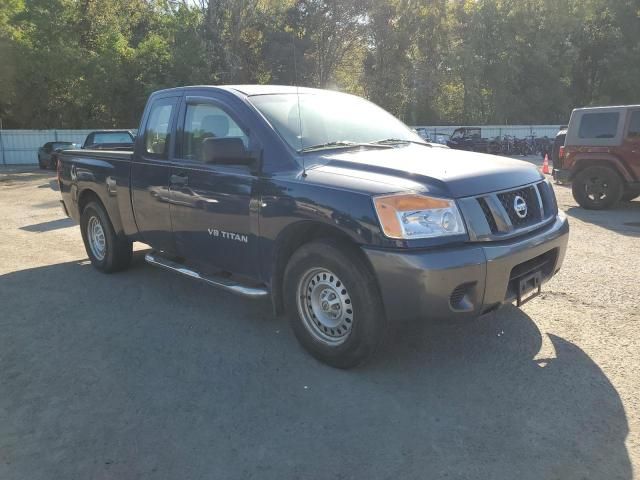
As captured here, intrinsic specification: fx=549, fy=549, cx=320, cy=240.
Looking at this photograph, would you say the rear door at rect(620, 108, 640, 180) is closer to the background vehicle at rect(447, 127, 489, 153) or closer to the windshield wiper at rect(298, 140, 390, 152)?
the windshield wiper at rect(298, 140, 390, 152)

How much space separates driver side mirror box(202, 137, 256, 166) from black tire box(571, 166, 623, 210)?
8.59 metres

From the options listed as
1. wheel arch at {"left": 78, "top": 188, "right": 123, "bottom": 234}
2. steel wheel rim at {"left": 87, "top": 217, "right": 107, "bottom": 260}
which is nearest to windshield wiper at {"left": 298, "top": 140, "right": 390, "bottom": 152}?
wheel arch at {"left": 78, "top": 188, "right": 123, "bottom": 234}

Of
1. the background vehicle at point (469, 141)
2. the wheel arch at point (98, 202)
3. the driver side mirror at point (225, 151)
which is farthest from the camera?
the background vehicle at point (469, 141)

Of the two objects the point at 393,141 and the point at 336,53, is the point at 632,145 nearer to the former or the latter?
the point at 393,141

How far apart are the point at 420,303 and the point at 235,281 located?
5.79 ft

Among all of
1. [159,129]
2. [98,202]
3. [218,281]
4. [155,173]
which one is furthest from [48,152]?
[218,281]

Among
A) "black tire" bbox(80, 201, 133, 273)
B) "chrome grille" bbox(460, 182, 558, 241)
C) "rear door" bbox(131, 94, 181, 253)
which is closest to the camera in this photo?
"chrome grille" bbox(460, 182, 558, 241)

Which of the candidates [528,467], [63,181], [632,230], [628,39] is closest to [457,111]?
[628,39]

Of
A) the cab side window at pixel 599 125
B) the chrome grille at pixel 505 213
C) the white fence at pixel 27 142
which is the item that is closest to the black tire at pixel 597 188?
the cab side window at pixel 599 125

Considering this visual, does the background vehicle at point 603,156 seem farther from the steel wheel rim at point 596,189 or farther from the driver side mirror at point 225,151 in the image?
the driver side mirror at point 225,151

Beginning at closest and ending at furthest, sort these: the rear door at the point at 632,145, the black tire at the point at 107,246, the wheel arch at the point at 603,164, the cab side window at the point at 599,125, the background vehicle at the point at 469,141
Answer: the black tire at the point at 107,246
the rear door at the point at 632,145
the wheel arch at the point at 603,164
the cab side window at the point at 599,125
the background vehicle at the point at 469,141

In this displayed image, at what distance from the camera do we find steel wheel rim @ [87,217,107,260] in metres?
6.41

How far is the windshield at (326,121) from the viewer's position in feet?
13.9

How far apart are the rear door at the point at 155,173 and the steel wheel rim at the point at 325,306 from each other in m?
1.76
